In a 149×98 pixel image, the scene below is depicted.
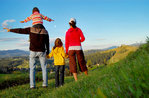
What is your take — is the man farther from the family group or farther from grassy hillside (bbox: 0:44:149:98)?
grassy hillside (bbox: 0:44:149:98)

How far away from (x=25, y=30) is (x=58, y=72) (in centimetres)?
254

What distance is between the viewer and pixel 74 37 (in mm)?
6410

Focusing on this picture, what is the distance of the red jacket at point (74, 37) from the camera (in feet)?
21.0

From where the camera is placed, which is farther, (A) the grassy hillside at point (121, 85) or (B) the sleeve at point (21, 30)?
(B) the sleeve at point (21, 30)

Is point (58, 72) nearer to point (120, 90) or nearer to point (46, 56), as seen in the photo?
point (46, 56)

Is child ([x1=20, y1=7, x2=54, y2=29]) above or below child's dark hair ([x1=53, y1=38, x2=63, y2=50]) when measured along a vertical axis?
above

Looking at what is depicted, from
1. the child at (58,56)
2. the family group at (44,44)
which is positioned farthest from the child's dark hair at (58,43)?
the family group at (44,44)

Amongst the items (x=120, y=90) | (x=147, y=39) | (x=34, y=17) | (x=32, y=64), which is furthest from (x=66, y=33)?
(x=120, y=90)

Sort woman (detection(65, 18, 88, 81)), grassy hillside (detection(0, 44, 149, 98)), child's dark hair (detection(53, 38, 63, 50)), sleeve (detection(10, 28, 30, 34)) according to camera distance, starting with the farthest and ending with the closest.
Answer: child's dark hair (detection(53, 38, 63, 50)) < woman (detection(65, 18, 88, 81)) < sleeve (detection(10, 28, 30, 34)) < grassy hillside (detection(0, 44, 149, 98))

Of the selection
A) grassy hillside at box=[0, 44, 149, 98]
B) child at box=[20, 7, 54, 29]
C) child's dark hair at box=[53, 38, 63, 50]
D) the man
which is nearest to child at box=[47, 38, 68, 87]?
child's dark hair at box=[53, 38, 63, 50]

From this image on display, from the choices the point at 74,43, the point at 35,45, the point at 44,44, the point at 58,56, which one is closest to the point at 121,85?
the point at 74,43

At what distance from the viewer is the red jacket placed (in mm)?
6398

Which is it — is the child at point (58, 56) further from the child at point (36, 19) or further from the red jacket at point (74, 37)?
the child at point (36, 19)

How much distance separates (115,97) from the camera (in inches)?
45.6
